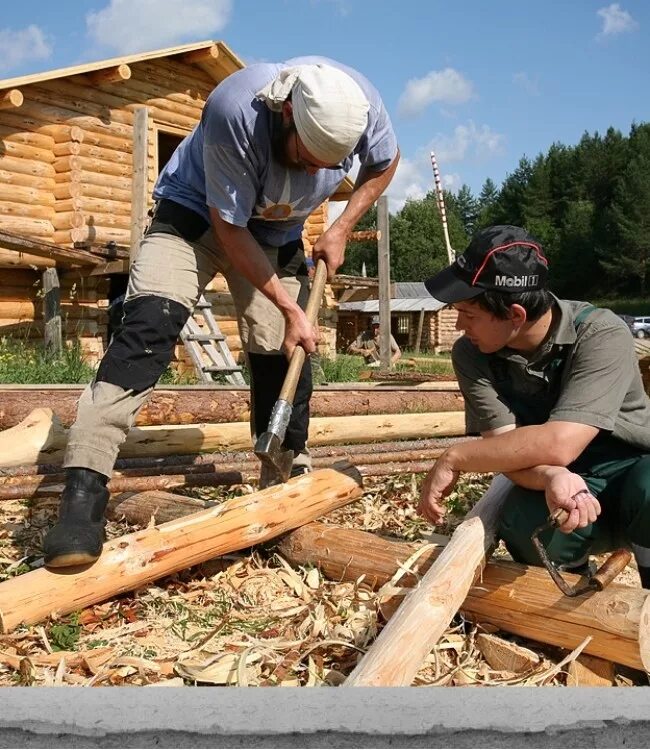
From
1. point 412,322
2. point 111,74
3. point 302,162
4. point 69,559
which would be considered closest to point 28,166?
point 111,74

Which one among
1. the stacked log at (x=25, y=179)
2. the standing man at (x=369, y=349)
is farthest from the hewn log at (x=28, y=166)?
the standing man at (x=369, y=349)

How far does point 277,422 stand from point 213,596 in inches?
31.1

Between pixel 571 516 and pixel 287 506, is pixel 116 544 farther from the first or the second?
pixel 571 516

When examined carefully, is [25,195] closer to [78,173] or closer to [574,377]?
[78,173]

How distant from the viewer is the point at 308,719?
1690 millimetres

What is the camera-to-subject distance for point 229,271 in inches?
156

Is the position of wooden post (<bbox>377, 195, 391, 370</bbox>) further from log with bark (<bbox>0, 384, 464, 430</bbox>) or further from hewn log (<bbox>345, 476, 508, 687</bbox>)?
hewn log (<bbox>345, 476, 508, 687</bbox>)

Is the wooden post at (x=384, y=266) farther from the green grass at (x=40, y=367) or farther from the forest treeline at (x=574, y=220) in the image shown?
the forest treeline at (x=574, y=220)

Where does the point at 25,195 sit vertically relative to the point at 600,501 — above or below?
above

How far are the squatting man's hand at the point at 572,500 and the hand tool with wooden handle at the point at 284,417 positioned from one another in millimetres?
1269

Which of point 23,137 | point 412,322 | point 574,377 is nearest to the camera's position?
point 574,377

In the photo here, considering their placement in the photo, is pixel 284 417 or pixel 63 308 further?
pixel 63 308

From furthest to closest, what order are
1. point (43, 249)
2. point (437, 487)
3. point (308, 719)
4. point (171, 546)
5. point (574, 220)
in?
point (574, 220) → point (43, 249) → point (171, 546) → point (437, 487) → point (308, 719)

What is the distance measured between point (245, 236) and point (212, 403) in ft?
8.79
